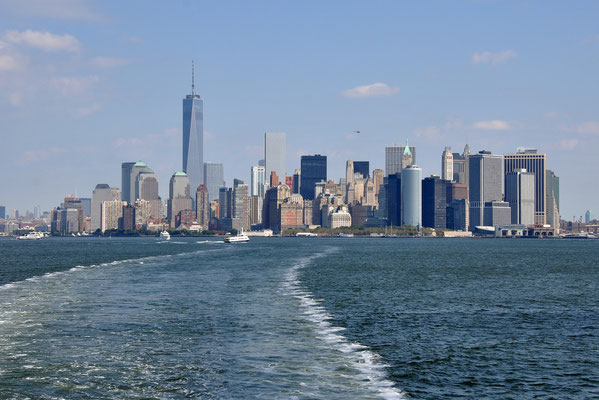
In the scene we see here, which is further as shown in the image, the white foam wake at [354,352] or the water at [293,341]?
the white foam wake at [354,352]

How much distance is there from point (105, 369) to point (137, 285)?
143 ft

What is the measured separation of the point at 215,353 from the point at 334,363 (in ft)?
20.4

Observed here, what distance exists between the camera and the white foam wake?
31047mm

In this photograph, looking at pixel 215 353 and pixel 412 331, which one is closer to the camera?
pixel 215 353

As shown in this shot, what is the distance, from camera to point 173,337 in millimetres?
42844

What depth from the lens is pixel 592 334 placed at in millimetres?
45438

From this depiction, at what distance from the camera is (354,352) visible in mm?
38656

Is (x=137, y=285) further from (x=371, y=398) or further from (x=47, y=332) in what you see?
(x=371, y=398)

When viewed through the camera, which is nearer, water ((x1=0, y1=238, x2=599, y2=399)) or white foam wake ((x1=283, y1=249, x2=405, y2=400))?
water ((x1=0, y1=238, x2=599, y2=399))

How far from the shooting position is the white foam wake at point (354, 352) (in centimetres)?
3105

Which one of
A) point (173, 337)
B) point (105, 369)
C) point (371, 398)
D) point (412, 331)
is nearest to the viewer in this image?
point (371, 398)

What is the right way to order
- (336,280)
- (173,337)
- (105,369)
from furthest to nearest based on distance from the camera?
(336,280), (173,337), (105,369)

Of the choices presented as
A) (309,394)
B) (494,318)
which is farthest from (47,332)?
(494,318)

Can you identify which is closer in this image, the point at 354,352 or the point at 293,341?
the point at 354,352
